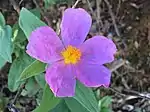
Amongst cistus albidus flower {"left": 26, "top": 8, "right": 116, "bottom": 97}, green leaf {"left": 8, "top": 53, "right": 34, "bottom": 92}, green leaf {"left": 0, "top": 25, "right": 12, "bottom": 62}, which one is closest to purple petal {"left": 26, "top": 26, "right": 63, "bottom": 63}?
cistus albidus flower {"left": 26, "top": 8, "right": 116, "bottom": 97}

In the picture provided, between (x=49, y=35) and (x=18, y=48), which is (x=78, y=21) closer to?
(x=49, y=35)

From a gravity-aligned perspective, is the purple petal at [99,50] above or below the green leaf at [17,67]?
above

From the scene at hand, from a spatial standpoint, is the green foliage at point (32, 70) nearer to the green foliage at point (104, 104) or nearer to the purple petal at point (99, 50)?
the purple petal at point (99, 50)

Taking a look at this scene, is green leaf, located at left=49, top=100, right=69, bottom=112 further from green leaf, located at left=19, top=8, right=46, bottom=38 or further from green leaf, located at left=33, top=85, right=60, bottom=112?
green leaf, located at left=19, top=8, right=46, bottom=38

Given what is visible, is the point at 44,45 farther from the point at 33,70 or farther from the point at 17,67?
the point at 17,67

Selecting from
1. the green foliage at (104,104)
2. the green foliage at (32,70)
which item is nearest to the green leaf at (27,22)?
the green foliage at (32,70)

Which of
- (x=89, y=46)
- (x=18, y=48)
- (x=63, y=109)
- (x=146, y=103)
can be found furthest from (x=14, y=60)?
(x=146, y=103)
